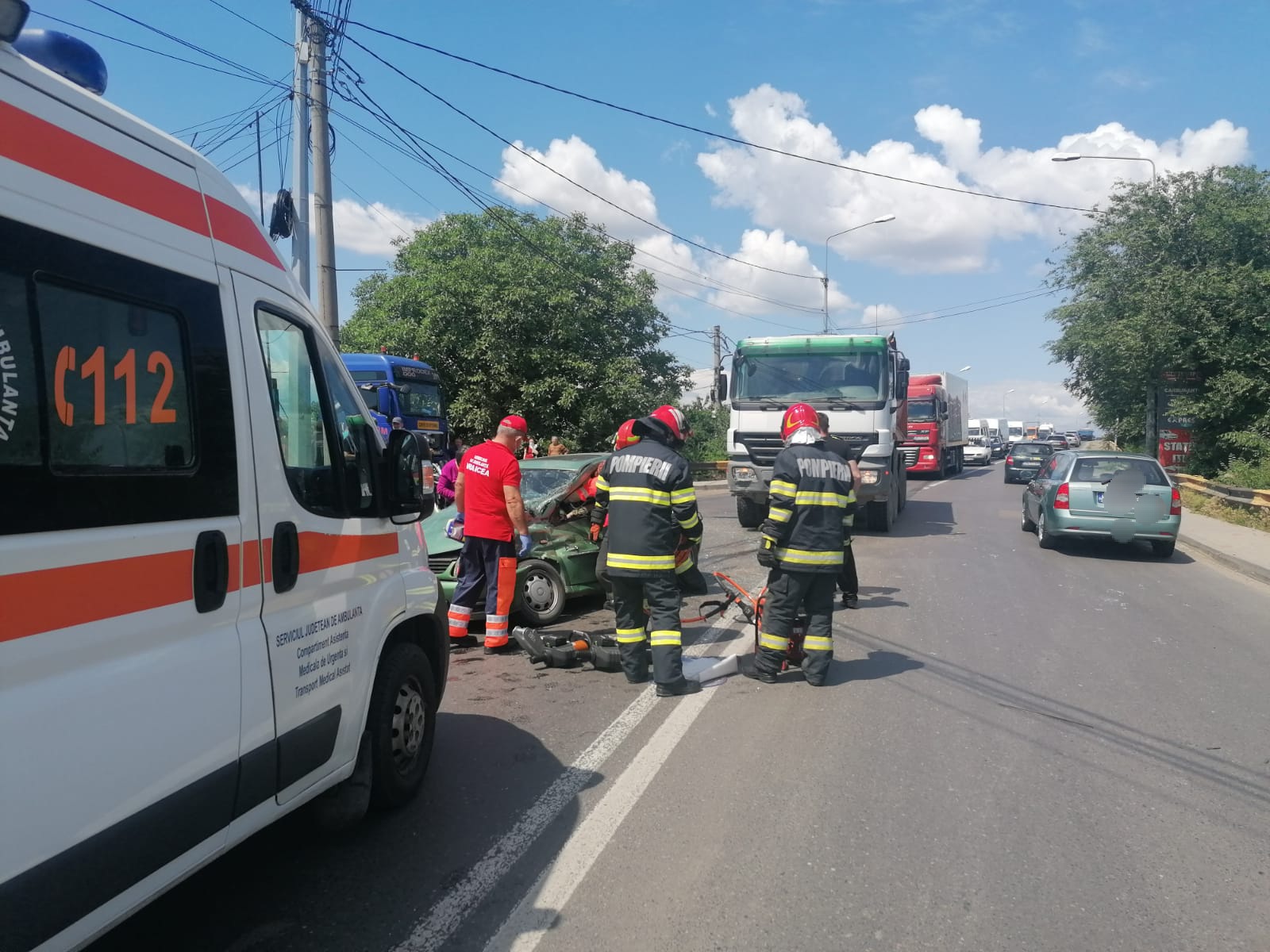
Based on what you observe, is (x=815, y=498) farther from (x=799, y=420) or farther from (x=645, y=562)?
(x=645, y=562)

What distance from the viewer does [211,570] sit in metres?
2.64

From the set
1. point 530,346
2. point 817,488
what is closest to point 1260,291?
point 530,346

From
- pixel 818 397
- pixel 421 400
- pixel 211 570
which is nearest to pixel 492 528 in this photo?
pixel 211 570

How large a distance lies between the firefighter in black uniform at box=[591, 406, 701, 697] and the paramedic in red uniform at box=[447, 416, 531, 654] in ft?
3.78

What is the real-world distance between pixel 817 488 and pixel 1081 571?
6.82 metres

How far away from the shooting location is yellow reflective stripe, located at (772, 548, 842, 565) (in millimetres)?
5934

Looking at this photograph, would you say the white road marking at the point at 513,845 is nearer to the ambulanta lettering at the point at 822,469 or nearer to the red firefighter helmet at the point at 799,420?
the ambulanta lettering at the point at 822,469

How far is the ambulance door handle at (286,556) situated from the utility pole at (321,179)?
9.03 meters

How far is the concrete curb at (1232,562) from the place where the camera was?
36.7 ft

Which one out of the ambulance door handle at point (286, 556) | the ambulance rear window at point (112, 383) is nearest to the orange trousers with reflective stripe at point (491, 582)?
the ambulance door handle at point (286, 556)

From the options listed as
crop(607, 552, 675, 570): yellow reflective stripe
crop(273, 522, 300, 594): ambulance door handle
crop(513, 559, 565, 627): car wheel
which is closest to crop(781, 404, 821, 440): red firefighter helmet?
crop(607, 552, 675, 570): yellow reflective stripe

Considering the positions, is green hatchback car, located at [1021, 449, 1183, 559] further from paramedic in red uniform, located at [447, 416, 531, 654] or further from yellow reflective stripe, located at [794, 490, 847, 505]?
paramedic in red uniform, located at [447, 416, 531, 654]

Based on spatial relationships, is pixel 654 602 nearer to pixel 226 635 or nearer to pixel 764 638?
pixel 764 638

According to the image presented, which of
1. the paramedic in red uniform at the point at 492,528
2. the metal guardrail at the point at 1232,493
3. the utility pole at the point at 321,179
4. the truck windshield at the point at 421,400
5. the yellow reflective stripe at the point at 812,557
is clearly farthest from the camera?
the truck windshield at the point at 421,400
